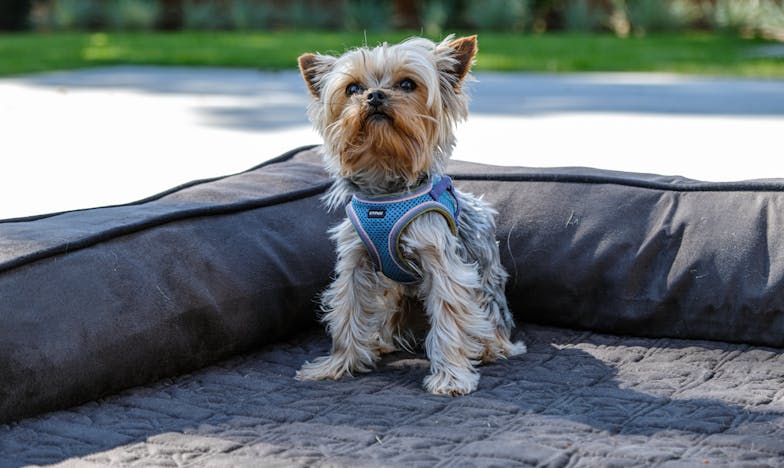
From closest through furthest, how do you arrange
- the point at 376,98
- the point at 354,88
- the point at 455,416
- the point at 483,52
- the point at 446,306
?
1. the point at 455,416
2. the point at 376,98
3. the point at 354,88
4. the point at 446,306
5. the point at 483,52

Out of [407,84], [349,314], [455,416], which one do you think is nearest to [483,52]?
[349,314]

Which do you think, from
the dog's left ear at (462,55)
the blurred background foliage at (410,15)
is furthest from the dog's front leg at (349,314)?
the blurred background foliage at (410,15)

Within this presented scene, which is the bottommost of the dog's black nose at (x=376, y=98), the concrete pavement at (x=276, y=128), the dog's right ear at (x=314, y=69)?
the concrete pavement at (x=276, y=128)

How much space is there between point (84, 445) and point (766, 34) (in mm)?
19518

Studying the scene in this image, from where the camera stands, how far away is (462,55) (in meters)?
4.04

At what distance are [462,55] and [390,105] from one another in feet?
1.29

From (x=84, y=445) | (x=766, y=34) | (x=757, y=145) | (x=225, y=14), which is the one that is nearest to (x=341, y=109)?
(x=84, y=445)

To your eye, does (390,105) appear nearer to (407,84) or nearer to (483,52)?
(407,84)

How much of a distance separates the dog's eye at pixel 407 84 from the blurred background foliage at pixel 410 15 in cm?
1756

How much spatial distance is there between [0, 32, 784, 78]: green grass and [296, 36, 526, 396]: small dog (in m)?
10.3

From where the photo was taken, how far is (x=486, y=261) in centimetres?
431

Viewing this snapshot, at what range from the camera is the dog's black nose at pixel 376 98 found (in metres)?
3.83

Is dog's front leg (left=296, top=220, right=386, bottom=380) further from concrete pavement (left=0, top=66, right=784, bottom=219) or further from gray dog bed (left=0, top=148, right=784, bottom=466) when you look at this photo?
concrete pavement (left=0, top=66, right=784, bottom=219)

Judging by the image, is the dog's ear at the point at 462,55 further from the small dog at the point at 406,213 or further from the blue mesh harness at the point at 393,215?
the blue mesh harness at the point at 393,215
